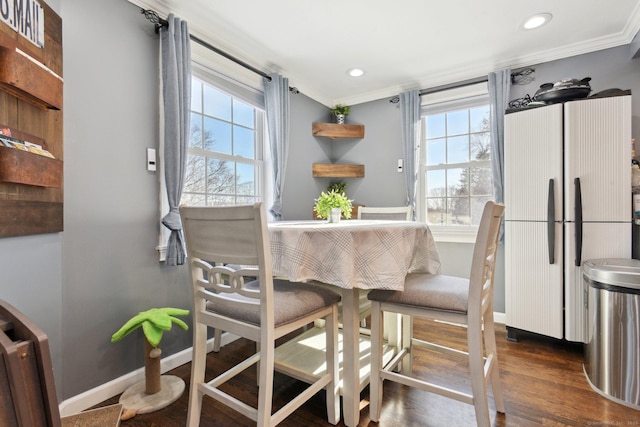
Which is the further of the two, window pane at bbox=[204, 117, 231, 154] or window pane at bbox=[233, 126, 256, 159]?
window pane at bbox=[233, 126, 256, 159]

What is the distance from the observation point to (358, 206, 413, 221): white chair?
2.65 meters

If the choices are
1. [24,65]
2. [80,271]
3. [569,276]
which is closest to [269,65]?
[24,65]

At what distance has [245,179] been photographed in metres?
2.84

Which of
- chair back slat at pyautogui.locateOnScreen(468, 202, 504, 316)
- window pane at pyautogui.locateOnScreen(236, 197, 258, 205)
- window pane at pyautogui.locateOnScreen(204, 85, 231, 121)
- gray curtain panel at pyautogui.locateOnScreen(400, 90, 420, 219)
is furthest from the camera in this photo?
gray curtain panel at pyautogui.locateOnScreen(400, 90, 420, 219)

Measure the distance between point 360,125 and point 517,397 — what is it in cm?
291

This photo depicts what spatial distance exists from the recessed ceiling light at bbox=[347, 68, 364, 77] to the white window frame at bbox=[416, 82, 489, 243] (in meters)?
0.73

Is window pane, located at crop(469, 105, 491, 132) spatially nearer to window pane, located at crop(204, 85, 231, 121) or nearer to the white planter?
the white planter

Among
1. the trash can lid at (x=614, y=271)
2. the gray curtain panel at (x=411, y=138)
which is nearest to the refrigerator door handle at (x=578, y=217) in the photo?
the trash can lid at (x=614, y=271)

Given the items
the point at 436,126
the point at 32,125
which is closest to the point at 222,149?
the point at 32,125

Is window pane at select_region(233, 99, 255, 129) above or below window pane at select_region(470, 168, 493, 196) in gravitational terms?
above

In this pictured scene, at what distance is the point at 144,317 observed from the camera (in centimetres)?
167

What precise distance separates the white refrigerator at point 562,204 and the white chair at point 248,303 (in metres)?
1.84

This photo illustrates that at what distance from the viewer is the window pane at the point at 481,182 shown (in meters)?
3.04

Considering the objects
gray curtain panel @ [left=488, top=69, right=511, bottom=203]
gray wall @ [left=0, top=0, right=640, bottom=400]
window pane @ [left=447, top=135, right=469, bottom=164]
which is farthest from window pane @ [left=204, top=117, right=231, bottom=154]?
gray curtain panel @ [left=488, top=69, right=511, bottom=203]
